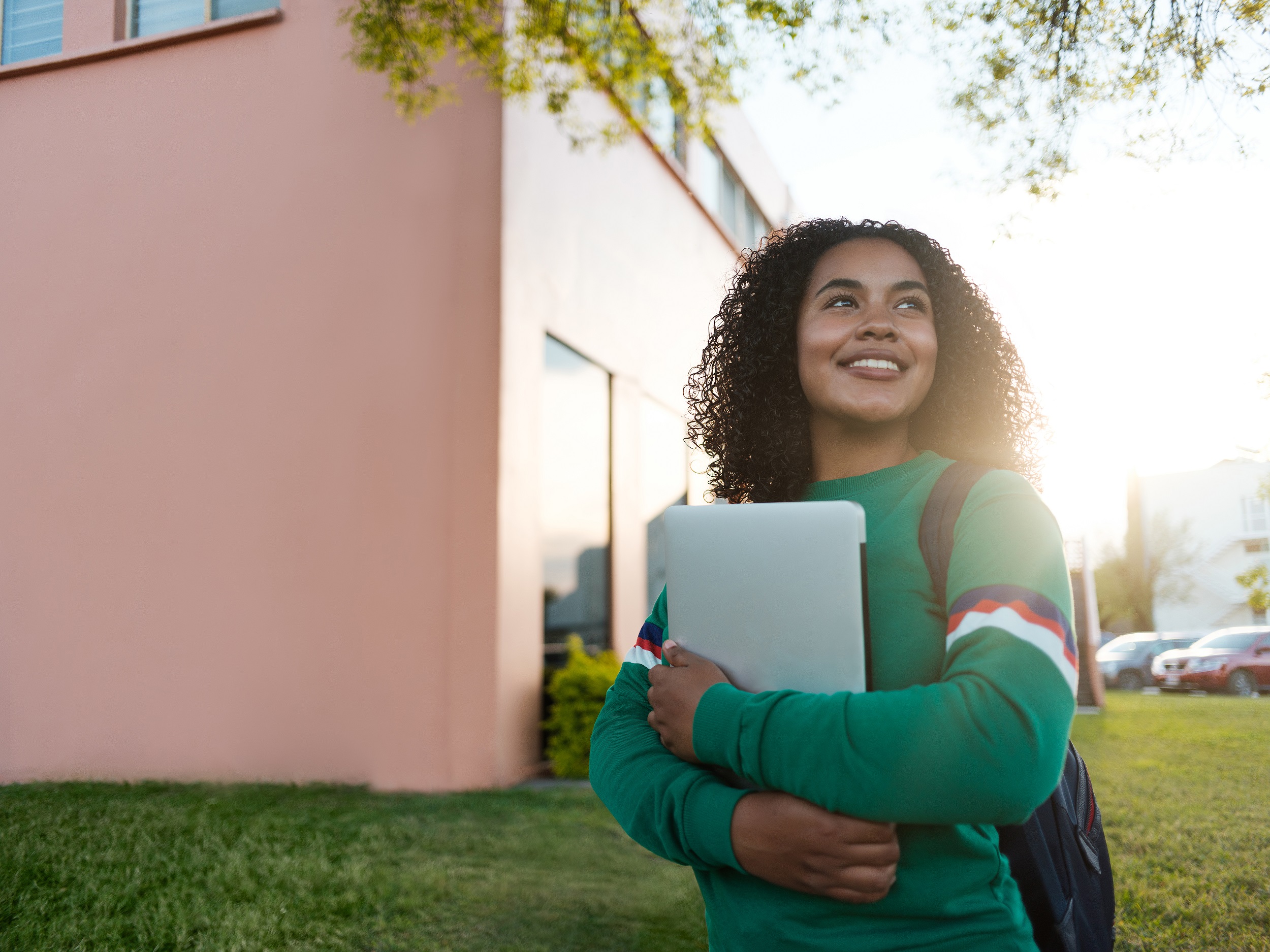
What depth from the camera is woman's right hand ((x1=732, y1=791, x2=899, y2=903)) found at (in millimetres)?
1090

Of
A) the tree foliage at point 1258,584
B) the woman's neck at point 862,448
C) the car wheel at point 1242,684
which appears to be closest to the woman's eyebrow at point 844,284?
the woman's neck at point 862,448

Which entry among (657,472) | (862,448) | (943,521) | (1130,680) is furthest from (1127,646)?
(943,521)

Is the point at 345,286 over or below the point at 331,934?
over

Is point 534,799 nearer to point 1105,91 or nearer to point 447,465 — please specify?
point 447,465

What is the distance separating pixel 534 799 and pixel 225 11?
23.2 feet

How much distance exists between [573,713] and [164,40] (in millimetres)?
6619

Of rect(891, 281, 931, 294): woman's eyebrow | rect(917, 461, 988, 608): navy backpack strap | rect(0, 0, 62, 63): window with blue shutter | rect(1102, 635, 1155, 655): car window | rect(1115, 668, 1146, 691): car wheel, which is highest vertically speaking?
rect(0, 0, 62, 63): window with blue shutter

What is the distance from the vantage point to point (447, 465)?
22.1 ft

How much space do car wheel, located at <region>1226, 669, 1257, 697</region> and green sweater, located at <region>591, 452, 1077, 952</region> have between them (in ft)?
15.3

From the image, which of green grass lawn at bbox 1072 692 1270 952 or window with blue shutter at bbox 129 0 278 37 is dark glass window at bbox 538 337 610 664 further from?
green grass lawn at bbox 1072 692 1270 952

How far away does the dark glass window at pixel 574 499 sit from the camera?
773 cm

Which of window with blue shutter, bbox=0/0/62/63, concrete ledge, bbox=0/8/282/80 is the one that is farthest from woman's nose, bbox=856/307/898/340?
concrete ledge, bbox=0/8/282/80

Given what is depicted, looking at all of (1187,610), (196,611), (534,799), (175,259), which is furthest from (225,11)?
(1187,610)

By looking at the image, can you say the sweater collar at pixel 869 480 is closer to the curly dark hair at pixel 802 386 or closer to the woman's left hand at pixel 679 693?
the curly dark hair at pixel 802 386
